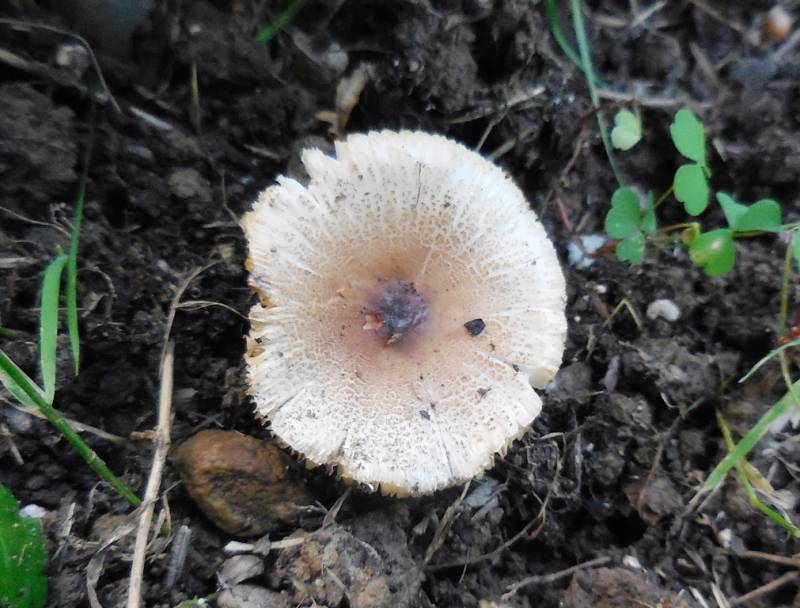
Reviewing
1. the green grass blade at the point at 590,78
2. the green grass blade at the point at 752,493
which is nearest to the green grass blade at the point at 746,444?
the green grass blade at the point at 752,493

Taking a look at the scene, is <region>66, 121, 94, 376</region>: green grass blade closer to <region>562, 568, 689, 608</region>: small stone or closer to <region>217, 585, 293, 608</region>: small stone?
<region>217, 585, 293, 608</region>: small stone

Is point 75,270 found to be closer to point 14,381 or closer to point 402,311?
point 14,381

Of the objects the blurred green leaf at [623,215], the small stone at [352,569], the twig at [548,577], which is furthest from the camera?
the blurred green leaf at [623,215]

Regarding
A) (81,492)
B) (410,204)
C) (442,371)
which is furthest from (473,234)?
(81,492)

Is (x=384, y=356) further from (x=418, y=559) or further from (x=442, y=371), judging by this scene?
(x=418, y=559)

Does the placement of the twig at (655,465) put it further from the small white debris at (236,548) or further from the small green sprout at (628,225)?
the small white debris at (236,548)

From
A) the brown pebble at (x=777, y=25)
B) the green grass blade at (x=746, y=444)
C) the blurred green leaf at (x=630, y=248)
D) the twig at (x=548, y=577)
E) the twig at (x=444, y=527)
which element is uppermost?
the brown pebble at (x=777, y=25)

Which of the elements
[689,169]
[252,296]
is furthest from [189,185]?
[689,169]

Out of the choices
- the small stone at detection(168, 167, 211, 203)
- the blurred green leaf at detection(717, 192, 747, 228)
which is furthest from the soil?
the blurred green leaf at detection(717, 192, 747, 228)
